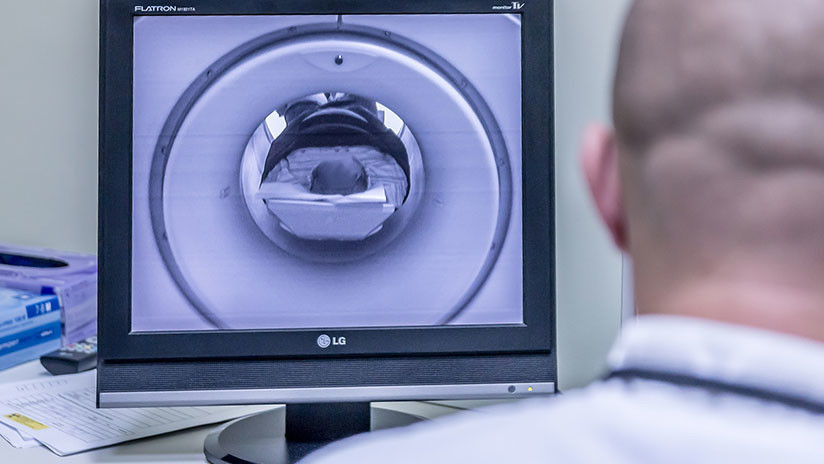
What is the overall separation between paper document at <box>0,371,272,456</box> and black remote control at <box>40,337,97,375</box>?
0.02 m

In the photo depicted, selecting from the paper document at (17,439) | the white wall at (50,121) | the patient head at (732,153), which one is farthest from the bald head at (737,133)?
the white wall at (50,121)

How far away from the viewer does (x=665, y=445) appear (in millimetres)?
446

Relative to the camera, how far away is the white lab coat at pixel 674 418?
44 centimetres

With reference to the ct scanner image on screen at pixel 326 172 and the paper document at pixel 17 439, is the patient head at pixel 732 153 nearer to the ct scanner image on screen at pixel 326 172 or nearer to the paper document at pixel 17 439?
the ct scanner image on screen at pixel 326 172

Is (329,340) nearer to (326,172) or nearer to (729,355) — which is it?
(326,172)

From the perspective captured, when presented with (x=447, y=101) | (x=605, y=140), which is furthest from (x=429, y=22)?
(x=605, y=140)

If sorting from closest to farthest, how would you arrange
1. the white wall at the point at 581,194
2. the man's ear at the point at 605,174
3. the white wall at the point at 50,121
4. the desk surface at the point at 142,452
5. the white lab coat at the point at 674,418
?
1. the white lab coat at the point at 674,418
2. the man's ear at the point at 605,174
3. the desk surface at the point at 142,452
4. the white wall at the point at 581,194
5. the white wall at the point at 50,121

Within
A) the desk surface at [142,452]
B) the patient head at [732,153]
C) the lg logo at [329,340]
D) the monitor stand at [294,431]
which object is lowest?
the desk surface at [142,452]

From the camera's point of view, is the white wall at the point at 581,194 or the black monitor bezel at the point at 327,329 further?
the white wall at the point at 581,194

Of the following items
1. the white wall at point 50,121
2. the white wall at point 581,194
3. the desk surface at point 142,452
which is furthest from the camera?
the white wall at point 50,121

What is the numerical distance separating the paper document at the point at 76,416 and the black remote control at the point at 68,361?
2cm

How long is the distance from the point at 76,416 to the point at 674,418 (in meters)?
0.92

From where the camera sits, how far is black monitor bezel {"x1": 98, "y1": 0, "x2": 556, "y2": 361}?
1062 millimetres

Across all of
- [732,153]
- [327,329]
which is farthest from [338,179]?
[732,153]
